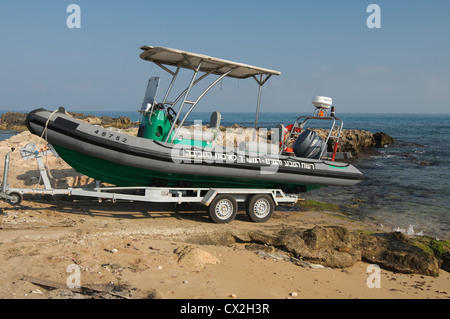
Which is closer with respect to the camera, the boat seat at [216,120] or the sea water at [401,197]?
the boat seat at [216,120]

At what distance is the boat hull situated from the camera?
23.0ft

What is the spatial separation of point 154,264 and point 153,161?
2.49 m

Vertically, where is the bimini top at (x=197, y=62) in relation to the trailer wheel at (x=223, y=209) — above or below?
above

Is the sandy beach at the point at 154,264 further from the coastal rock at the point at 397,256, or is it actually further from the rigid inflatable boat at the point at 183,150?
the rigid inflatable boat at the point at 183,150

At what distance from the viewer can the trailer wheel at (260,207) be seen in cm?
813

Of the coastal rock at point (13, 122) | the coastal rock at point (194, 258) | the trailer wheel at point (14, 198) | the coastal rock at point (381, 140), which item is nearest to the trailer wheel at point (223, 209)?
the coastal rock at point (194, 258)

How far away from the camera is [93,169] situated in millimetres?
7480

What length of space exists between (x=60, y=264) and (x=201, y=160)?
3363 millimetres

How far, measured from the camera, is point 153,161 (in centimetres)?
718

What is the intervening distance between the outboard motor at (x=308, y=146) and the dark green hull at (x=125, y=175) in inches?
67.7

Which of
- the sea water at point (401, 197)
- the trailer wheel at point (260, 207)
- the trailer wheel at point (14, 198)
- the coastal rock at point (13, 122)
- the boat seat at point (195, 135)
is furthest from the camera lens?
the coastal rock at point (13, 122)

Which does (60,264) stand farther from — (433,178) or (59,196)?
(433,178)

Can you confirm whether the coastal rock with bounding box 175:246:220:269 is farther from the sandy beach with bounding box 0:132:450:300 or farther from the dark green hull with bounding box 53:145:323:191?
the dark green hull with bounding box 53:145:323:191

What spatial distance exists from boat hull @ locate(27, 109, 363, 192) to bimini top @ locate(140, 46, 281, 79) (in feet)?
5.72
